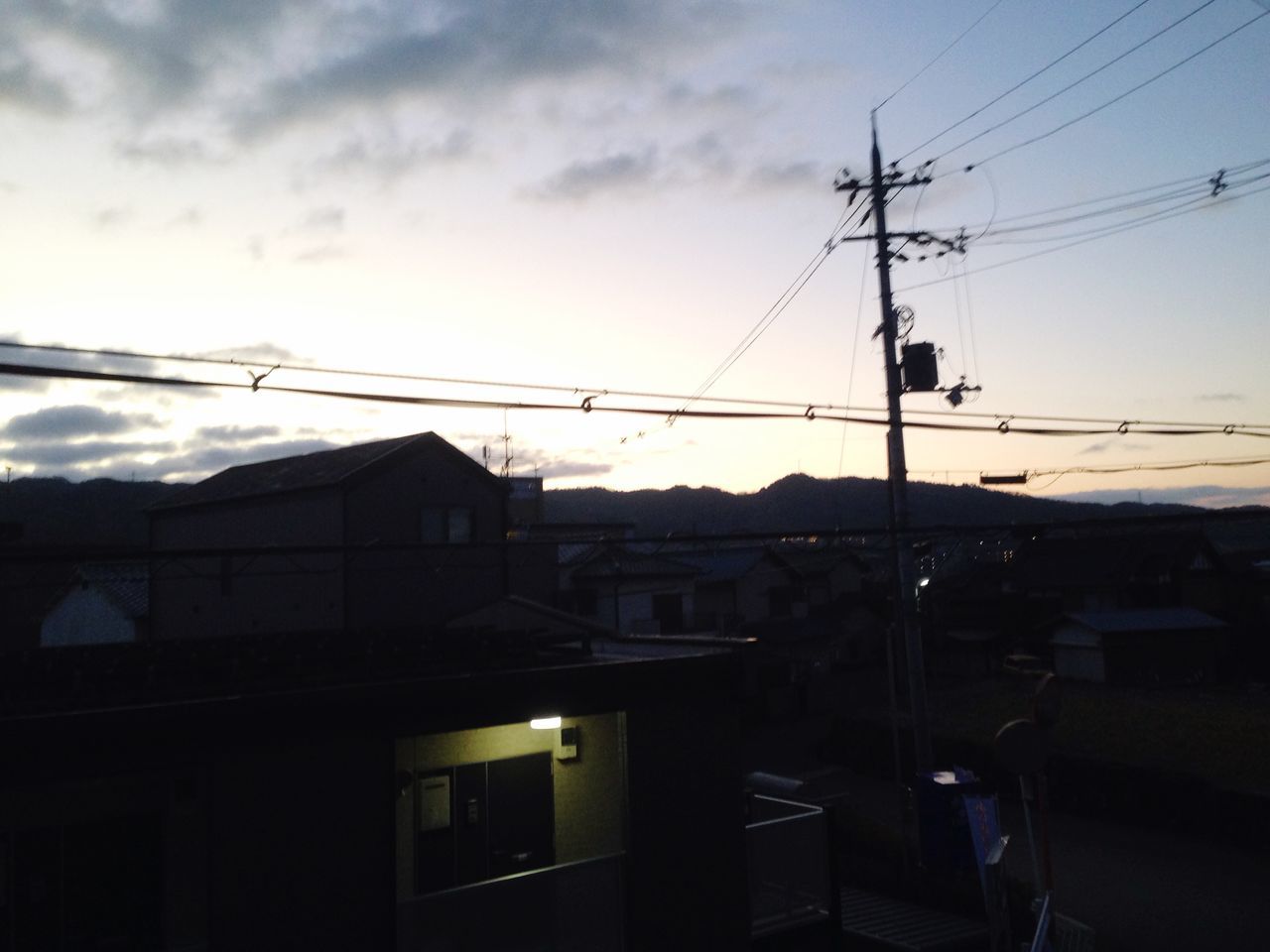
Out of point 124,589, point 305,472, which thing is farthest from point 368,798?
point 124,589

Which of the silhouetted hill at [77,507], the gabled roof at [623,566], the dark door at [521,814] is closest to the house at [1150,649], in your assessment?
the gabled roof at [623,566]

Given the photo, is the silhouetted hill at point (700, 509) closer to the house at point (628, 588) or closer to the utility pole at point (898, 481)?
the house at point (628, 588)

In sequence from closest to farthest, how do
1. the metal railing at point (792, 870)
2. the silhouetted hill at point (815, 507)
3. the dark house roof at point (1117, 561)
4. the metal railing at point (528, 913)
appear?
the metal railing at point (528, 913)
the metal railing at point (792, 870)
the dark house roof at point (1117, 561)
the silhouetted hill at point (815, 507)

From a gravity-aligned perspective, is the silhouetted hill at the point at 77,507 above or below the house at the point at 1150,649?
above

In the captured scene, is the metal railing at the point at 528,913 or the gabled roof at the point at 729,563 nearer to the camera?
the metal railing at the point at 528,913

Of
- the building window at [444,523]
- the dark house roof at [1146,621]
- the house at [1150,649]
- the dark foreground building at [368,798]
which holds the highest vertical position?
the building window at [444,523]

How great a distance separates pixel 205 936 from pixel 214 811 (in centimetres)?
96

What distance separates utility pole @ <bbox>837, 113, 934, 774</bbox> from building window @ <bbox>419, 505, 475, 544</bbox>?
1505 centimetres

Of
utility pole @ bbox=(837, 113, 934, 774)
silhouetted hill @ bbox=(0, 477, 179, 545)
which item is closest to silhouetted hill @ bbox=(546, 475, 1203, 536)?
silhouetted hill @ bbox=(0, 477, 179, 545)

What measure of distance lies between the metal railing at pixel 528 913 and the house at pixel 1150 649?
34.4 m

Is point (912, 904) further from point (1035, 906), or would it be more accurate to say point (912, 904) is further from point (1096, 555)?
point (1096, 555)

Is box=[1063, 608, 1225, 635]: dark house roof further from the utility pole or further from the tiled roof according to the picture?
the tiled roof

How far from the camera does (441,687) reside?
7902mm

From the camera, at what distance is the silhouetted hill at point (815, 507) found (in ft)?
297
